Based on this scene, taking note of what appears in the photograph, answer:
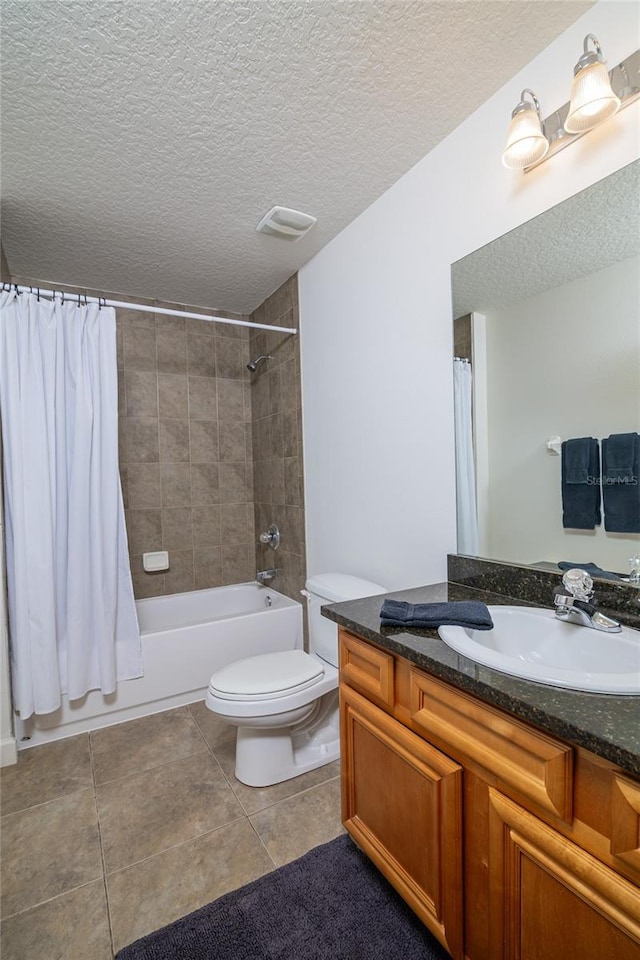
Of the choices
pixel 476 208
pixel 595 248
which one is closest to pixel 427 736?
pixel 595 248

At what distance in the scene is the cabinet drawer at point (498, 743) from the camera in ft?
2.37

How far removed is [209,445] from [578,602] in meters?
2.56

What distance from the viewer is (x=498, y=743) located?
83 centimetres

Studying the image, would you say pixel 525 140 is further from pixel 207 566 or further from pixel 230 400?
pixel 207 566

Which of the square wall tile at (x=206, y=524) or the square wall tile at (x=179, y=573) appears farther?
the square wall tile at (x=206, y=524)

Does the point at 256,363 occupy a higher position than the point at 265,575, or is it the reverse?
the point at 256,363

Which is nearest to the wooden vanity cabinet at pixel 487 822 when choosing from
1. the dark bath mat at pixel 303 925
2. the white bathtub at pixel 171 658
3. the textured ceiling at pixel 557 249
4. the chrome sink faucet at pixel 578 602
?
the dark bath mat at pixel 303 925

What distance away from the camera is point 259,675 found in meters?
1.72

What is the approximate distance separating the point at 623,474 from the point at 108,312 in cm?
231

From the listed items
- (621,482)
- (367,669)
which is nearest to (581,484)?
(621,482)

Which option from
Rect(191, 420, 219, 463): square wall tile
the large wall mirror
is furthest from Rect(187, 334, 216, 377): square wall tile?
the large wall mirror

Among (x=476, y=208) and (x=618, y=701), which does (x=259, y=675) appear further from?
(x=476, y=208)

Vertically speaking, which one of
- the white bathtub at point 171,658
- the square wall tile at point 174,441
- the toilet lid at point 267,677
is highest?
the square wall tile at point 174,441

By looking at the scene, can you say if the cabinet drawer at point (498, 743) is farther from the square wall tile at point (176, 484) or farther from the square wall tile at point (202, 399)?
the square wall tile at point (202, 399)
